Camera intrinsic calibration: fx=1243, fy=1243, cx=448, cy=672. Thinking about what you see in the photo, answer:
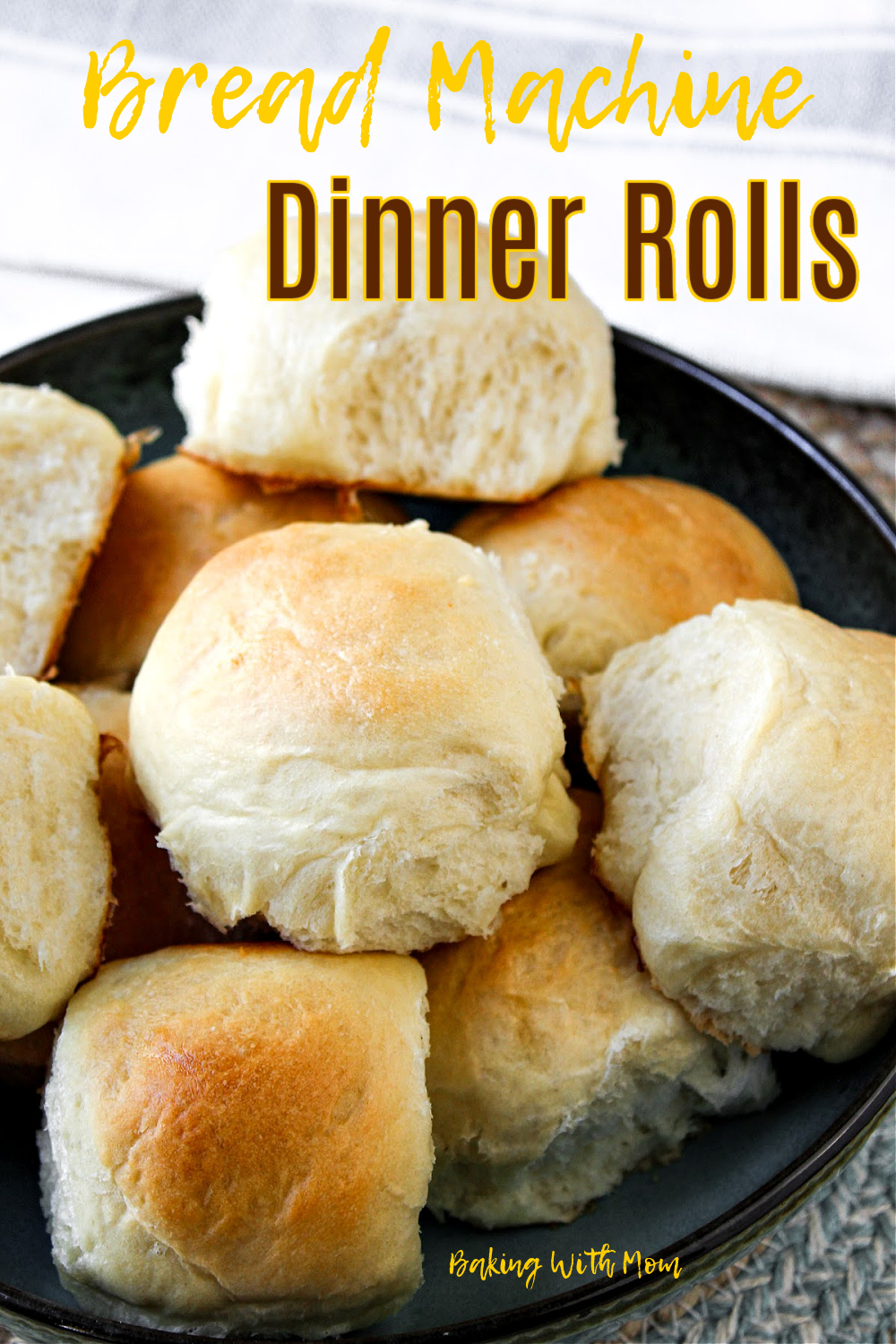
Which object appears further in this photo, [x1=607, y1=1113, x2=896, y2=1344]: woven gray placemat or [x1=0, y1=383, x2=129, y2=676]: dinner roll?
[x1=0, y1=383, x2=129, y2=676]: dinner roll

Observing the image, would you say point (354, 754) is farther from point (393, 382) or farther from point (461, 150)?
point (461, 150)

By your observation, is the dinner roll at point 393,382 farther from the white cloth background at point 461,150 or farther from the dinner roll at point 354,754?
the white cloth background at point 461,150

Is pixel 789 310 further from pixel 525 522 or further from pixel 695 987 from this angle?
pixel 695 987

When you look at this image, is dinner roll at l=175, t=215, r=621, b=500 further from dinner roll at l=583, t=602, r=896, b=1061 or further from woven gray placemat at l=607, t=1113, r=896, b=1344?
woven gray placemat at l=607, t=1113, r=896, b=1344

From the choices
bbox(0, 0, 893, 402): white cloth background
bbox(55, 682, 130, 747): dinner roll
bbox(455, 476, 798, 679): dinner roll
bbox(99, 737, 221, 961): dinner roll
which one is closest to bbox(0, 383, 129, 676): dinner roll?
bbox(55, 682, 130, 747): dinner roll

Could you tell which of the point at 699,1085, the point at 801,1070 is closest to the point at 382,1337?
the point at 699,1085

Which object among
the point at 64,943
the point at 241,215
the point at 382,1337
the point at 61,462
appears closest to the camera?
the point at 382,1337

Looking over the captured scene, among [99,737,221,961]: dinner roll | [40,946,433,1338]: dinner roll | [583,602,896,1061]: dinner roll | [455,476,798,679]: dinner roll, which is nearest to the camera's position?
[40,946,433,1338]: dinner roll

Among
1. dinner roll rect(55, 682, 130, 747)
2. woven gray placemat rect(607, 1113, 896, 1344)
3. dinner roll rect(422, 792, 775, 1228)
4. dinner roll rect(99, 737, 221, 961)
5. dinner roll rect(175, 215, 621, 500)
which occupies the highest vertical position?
dinner roll rect(175, 215, 621, 500)
